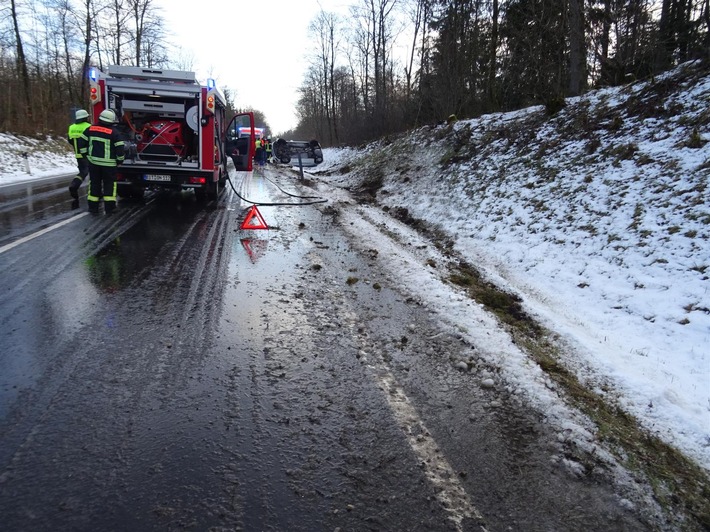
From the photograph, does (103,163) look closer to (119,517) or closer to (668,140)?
(119,517)

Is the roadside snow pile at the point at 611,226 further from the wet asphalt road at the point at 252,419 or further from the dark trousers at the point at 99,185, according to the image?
the dark trousers at the point at 99,185

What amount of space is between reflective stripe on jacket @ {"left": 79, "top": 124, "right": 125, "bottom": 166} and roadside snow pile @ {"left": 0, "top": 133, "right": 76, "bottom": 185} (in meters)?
9.02

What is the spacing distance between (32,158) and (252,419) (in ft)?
85.4

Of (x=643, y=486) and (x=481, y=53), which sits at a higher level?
(x=481, y=53)

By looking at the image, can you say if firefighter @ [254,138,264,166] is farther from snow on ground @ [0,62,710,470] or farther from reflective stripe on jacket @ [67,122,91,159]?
reflective stripe on jacket @ [67,122,91,159]

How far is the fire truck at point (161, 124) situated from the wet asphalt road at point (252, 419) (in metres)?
5.41

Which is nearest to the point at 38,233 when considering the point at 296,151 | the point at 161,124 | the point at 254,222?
the point at 254,222

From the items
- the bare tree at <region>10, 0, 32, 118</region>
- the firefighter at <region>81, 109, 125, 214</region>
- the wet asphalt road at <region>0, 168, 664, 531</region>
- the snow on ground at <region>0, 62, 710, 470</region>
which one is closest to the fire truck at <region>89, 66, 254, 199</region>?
the firefighter at <region>81, 109, 125, 214</region>

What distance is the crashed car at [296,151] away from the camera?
28.2m

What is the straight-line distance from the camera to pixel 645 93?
970cm

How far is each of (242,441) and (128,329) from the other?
1.95 meters

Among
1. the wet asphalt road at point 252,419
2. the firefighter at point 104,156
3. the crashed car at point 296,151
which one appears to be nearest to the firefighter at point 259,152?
the crashed car at point 296,151

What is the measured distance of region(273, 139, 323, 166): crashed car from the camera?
28172 millimetres

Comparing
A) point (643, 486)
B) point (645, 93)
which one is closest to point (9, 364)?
point (643, 486)
